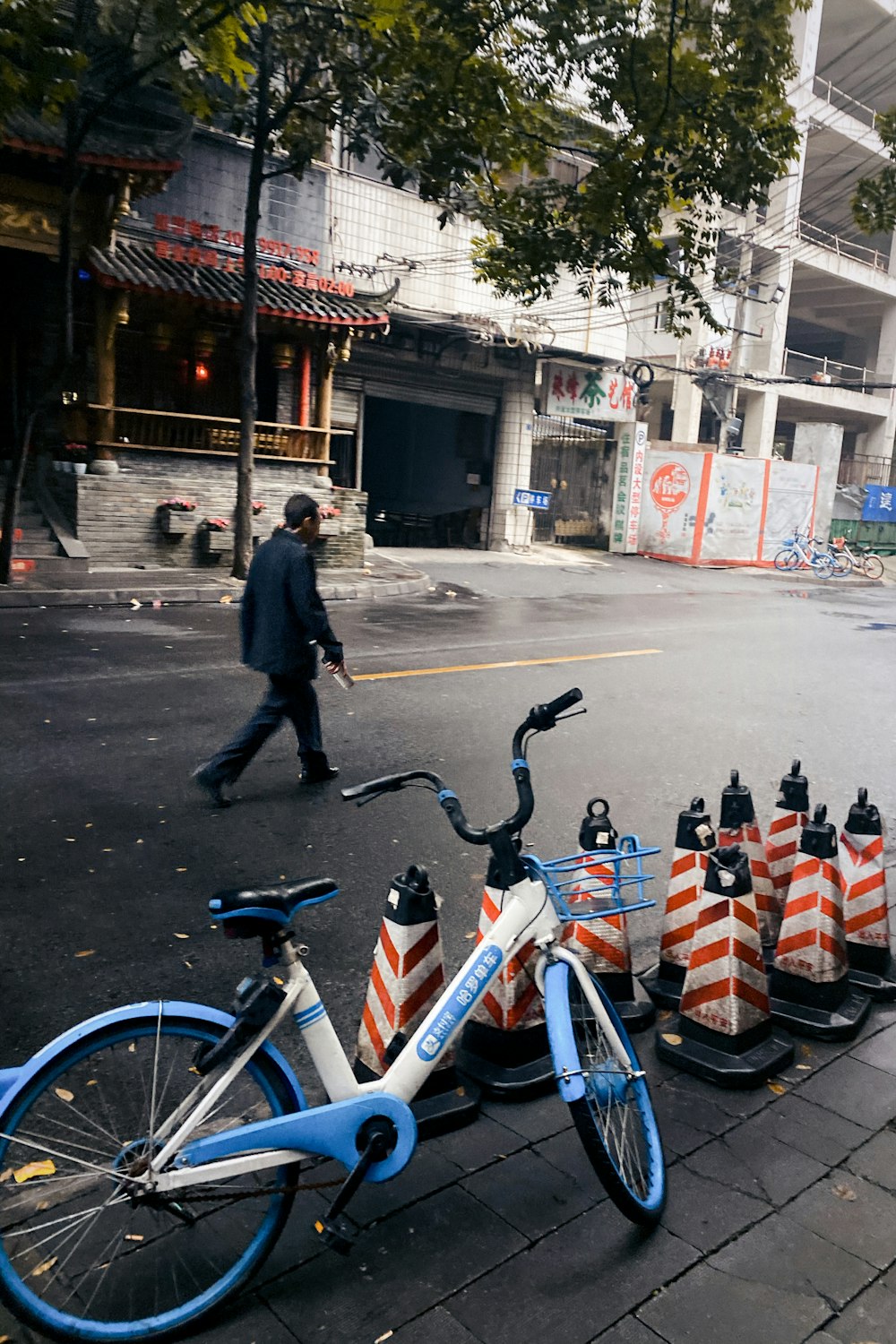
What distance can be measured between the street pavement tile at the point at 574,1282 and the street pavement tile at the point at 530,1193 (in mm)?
48

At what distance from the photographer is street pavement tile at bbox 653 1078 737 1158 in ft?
9.90

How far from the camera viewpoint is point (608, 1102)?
9.03 ft

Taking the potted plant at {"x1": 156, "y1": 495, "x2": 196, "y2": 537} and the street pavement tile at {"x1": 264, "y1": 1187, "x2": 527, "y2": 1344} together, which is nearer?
the street pavement tile at {"x1": 264, "y1": 1187, "x2": 527, "y2": 1344}

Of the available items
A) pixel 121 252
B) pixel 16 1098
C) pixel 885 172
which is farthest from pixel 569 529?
pixel 16 1098

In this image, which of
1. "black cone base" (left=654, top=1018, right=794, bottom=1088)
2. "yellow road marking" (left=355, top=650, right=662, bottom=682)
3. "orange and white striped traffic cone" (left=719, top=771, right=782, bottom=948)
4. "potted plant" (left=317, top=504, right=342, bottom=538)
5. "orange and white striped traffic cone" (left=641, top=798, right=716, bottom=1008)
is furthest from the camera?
"potted plant" (left=317, top=504, right=342, bottom=538)

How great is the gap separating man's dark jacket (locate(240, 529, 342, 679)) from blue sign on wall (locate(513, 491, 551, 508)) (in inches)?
770

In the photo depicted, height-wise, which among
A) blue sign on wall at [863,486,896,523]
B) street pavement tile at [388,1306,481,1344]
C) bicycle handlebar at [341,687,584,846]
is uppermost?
blue sign on wall at [863,486,896,523]

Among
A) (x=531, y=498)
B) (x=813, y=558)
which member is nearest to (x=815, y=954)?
(x=531, y=498)

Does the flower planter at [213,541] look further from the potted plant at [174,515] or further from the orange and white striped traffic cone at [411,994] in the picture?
the orange and white striped traffic cone at [411,994]

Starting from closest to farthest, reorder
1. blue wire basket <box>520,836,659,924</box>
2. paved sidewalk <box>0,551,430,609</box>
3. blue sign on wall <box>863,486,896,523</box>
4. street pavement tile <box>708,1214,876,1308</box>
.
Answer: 1. street pavement tile <box>708,1214,876,1308</box>
2. blue wire basket <box>520,836,659,924</box>
3. paved sidewalk <box>0,551,430,609</box>
4. blue sign on wall <box>863,486,896,523</box>

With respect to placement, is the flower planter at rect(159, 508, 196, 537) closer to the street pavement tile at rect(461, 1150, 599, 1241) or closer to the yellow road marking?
the yellow road marking

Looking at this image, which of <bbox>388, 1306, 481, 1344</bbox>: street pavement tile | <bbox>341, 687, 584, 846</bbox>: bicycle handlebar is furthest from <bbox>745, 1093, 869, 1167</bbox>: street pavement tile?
<bbox>341, 687, 584, 846</bbox>: bicycle handlebar

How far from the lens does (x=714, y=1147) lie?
9.80 feet

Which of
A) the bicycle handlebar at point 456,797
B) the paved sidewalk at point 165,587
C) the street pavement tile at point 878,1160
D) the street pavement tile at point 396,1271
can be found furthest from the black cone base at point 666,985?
the paved sidewalk at point 165,587
